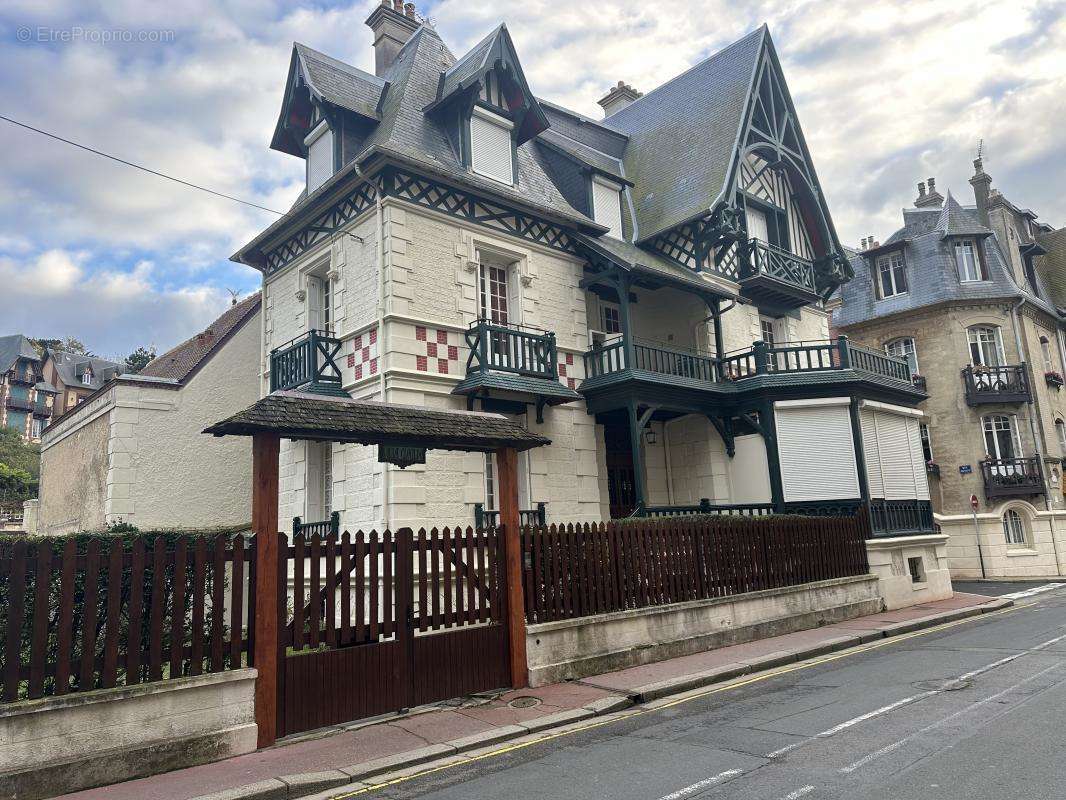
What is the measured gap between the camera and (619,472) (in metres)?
17.7

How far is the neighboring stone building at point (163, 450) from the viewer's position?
1520 cm

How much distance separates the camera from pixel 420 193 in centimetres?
1385

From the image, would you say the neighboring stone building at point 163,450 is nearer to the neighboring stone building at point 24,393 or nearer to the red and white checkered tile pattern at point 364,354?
the red and white checkered tile pattern at point 364,354

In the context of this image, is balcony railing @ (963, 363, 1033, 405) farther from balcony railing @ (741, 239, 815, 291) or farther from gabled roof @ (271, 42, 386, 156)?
gabled roof @ (271, 42, 386, 156)

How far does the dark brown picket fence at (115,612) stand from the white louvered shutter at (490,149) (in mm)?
10738

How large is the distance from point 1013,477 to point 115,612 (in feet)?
92.1

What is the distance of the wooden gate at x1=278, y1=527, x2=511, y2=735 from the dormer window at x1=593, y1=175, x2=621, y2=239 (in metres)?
11.4

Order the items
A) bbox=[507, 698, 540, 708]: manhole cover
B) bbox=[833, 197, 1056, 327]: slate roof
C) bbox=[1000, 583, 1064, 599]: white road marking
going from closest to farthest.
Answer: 1. bbox=[507, 698, 540, 708]: manhole cover
2. bbox=[1000, 583, 1064, 599]: white road marking
3. bbox=[833, 197, 1056, 327]: slate roof

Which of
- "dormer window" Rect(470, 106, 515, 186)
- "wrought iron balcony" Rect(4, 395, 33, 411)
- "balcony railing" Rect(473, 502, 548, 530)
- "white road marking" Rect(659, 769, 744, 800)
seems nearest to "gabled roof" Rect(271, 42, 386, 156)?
"dormer window" Rect(470, 106, 515, 186)

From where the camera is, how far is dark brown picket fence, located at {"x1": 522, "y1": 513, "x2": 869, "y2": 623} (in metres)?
8.90

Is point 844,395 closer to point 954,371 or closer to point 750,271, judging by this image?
point 750,271

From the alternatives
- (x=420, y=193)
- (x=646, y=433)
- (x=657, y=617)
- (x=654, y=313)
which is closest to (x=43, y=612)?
(x=657, y=617)

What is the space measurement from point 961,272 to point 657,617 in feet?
80.5

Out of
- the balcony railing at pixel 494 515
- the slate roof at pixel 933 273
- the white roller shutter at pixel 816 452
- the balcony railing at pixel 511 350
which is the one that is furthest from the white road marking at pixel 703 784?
the slate roof at pixel 933 273
